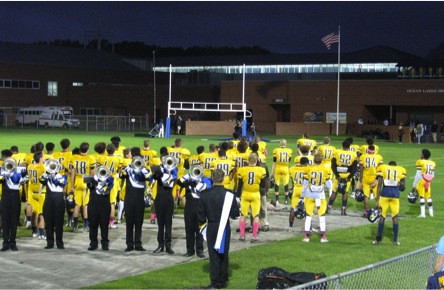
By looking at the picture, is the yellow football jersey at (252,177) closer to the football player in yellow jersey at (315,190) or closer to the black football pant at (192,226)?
the football player in yellow jersey at (315,190)

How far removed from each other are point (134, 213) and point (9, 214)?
7.94ft

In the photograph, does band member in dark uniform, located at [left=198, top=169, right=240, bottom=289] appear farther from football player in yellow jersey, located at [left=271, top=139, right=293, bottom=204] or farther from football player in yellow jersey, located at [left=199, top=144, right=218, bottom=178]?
football player in yellow jersey, located at [left=271, top=139, right=293, bottom=204]

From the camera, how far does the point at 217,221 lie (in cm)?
1134

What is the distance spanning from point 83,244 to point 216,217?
4.76 metres

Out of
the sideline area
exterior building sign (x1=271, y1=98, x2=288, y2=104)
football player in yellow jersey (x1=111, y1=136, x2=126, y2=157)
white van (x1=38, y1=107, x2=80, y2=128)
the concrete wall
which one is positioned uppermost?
exterior building sign (x1=271, y1=98, x2=288, y2=104)

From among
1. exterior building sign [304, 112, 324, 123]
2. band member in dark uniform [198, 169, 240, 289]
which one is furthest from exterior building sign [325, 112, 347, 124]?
band member in dark uniform [198, 169, 240, 289]

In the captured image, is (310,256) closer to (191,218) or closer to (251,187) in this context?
(251,187)

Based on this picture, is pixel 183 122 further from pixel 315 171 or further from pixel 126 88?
pixel 315 171

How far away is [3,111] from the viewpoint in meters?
75.9

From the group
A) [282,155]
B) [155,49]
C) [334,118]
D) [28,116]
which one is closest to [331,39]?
[334,118]

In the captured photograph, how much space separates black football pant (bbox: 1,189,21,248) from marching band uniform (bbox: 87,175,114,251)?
143cm

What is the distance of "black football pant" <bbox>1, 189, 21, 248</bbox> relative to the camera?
14.2 m

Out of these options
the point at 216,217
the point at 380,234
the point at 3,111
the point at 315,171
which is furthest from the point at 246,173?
the point at 3,111

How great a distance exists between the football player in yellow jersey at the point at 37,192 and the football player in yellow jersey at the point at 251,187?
4.16 m
